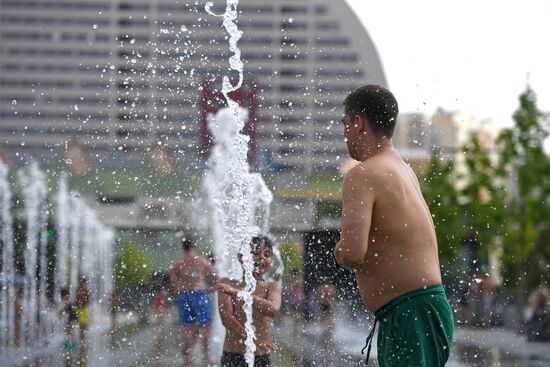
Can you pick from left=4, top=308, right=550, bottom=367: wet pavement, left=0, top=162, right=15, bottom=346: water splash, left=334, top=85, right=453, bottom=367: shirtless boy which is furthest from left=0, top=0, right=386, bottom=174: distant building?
left=334, top=85, right=453, bottom=367: shirtless boy

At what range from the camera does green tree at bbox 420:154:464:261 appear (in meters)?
34.1

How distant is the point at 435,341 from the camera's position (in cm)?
267

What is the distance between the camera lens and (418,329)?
2.65m

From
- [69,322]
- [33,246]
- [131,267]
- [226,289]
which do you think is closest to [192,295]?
[226,289]

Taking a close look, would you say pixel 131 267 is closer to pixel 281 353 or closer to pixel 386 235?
pixel 281 353

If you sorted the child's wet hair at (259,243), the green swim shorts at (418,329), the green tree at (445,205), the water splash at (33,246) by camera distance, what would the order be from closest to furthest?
1. the green swim shorts at (418,329)
2. the child's wet hair at (259,243)
3. the water splash at (33,246)
4. the green tree at (445,205)

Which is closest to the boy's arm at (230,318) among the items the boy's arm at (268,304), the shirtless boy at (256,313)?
the shirtless boy at (256,313)

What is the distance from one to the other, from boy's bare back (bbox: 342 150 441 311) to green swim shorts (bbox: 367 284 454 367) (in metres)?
0.03

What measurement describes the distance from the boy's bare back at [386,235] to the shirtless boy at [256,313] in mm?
1343

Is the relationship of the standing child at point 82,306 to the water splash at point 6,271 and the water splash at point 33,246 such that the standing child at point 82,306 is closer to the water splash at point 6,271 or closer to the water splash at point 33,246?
the water splash at point 33,246

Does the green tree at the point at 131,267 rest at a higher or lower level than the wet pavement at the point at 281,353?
lower

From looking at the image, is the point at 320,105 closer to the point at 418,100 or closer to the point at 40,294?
the point at 40,294

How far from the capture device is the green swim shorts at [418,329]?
8.68 feet

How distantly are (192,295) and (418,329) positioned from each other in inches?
209
